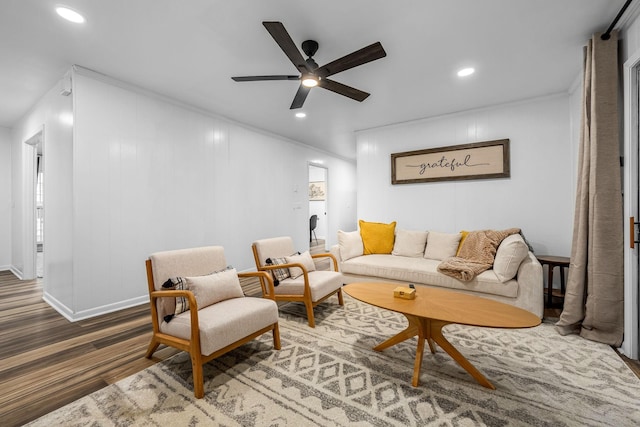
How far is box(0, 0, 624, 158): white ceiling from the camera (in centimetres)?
204

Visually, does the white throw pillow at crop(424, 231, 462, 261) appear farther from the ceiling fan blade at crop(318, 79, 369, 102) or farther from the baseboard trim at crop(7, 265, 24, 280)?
the baseboard trim at crop(7, 265, 24, 280)

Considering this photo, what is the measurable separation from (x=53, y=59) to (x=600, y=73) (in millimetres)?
4888

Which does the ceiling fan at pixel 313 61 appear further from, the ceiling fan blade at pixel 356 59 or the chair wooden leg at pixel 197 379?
the chair wooden leg at pixel 197 379

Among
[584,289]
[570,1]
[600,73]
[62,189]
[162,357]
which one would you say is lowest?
[162,357]

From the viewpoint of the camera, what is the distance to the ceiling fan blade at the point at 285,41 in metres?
1.77

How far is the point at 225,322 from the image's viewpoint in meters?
1.79

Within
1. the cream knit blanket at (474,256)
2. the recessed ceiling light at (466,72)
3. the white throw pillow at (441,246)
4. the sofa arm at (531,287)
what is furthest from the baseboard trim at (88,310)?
the recessed ceiling light at (466,72)

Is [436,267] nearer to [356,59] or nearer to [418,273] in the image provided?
[418,273]

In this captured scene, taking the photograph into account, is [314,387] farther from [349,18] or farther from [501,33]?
[501,33]

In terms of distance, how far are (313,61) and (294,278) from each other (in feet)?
6.61

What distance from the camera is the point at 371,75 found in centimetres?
305

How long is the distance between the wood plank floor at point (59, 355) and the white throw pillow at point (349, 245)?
2221 millimetres

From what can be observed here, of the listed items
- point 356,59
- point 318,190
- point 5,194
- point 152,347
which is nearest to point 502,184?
point 356,59


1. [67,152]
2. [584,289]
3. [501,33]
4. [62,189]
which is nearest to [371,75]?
[501,33]
